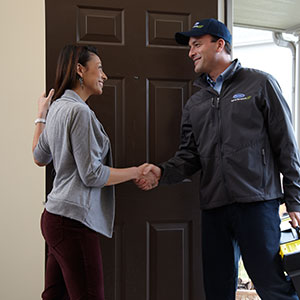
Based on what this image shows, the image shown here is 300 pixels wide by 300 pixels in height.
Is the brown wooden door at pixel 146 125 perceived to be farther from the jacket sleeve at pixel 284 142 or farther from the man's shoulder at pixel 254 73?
the jacket sleeve at pixel 284 142

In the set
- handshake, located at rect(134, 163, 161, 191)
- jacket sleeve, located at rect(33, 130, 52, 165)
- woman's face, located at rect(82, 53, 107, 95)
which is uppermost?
woman's face, located at rect(82, 53, 107, 95)

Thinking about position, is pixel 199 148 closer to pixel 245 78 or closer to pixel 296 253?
pixel 245 78

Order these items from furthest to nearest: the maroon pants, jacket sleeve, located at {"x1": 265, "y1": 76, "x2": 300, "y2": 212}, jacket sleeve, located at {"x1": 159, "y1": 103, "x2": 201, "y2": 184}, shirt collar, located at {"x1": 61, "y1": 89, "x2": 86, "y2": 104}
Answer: jacket sleeve, located at {"x1": 159, "y1": 103, "x2": 201, "y2": 184} < jacket sleeve, located at {"x1": 265, "y1": 76, "x2": 300, "y2": 212} < shirt collar, located at {"x1": 61, "y1": 89, "x2": 86, "y2": 104} < the maroon pants

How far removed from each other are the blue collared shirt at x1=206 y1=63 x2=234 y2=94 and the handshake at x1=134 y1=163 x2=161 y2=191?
1.85 ft

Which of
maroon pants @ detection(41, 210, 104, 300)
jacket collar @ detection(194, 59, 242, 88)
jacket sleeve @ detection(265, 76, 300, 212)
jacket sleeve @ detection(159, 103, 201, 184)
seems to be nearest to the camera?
maroon pants @ detection(41, 210, 104, 300)

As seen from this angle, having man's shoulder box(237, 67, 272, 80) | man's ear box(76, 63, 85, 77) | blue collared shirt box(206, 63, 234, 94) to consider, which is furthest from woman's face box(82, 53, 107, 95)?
man's shoulder box(237, 67, 272, 80)

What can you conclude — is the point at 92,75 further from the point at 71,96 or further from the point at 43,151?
the point at 43,151

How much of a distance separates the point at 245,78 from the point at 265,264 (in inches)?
37.8

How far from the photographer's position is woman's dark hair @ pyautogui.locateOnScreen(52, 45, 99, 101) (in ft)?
6.37

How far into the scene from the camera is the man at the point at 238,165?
1.98m

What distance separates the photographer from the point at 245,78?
2.13 meters

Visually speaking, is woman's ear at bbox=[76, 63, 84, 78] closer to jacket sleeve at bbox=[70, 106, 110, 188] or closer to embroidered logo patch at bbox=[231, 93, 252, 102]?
jacket sleeve at bbox=[70, 106, 110, 188]

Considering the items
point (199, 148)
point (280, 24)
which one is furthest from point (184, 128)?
point (280, 24)

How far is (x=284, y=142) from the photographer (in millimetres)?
1983
